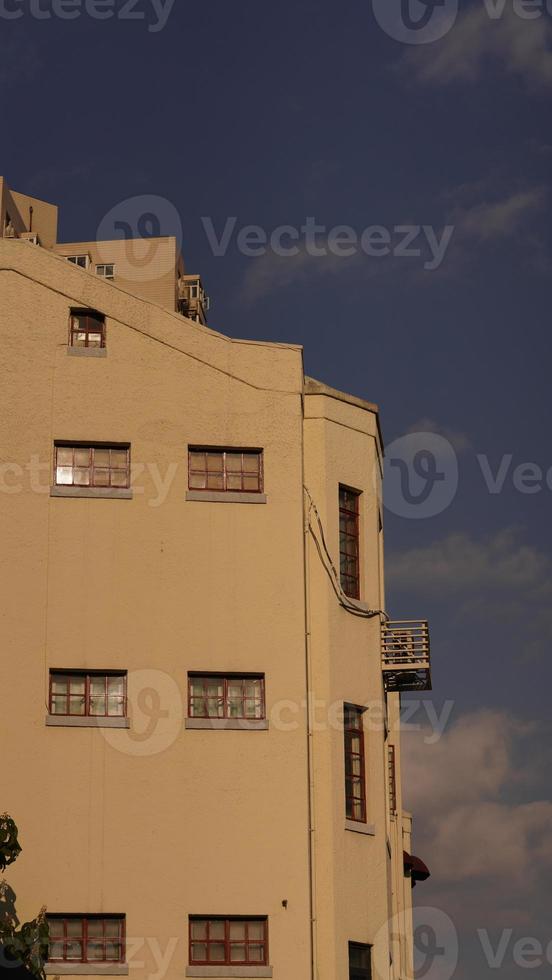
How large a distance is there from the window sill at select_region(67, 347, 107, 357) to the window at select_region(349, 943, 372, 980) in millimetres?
14101

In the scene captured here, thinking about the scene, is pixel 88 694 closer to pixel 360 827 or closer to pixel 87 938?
pixel 87 938

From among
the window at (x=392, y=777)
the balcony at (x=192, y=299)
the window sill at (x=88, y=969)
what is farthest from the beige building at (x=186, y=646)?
the balcony at (x=192, y=299)

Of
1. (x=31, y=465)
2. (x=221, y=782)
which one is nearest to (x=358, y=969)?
(x=221, y=782)

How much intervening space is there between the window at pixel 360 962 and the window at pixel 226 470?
10.1 metres

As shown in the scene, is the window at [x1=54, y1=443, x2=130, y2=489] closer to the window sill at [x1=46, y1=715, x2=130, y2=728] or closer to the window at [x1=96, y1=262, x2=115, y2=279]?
the window sill at [x1=46, y1=715, x2=130, y2=728]

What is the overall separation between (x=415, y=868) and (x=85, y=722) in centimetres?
1971

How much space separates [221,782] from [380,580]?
302 inches

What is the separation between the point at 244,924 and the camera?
32625mm

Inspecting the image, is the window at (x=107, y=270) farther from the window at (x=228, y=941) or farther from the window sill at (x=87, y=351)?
the window at (x=228, y=941)

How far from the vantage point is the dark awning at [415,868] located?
4867 cm

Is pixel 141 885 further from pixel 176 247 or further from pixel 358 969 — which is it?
pixel 176 247

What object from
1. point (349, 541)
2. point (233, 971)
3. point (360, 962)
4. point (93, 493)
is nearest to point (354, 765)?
point (360, 962)

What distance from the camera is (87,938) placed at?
32188 mm

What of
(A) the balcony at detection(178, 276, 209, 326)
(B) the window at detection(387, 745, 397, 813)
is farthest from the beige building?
(A) the balcony at detection(178, 276, 209, 326)
